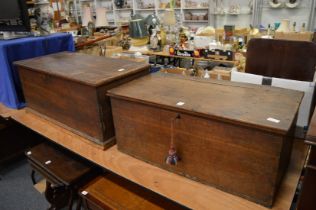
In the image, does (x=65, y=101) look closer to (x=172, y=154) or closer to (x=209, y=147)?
(x=172, y=154)

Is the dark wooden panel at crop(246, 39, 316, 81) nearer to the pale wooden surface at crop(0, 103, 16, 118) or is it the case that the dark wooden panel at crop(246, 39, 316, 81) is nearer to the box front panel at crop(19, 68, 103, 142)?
the box front panel at crop(19, 68, 103, 142)

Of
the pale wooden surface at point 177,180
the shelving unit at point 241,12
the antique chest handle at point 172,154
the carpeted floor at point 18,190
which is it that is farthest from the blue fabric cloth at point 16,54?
the shelving unit at point 241,12

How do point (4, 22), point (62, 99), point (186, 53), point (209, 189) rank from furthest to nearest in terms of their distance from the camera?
point (186, 53)
point (4, 22)
point (62, 99)
point (209, 189)

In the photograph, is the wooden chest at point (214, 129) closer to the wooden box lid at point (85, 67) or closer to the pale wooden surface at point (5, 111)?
the wooden box lid at point (85, 67)

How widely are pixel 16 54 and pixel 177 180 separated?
127cm

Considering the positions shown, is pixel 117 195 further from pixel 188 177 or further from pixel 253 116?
pixel 253 116

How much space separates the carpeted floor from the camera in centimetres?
178

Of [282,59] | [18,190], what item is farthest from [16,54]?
[282,59]

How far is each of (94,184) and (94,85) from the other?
612 mm

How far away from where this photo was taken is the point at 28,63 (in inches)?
56.2

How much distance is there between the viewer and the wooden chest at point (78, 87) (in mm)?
1070

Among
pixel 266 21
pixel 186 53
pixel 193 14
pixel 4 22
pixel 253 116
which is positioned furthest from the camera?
pixel 193 14

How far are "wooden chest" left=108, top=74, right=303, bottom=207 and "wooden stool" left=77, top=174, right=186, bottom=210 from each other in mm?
298

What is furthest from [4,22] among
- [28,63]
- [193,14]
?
[193,14]
